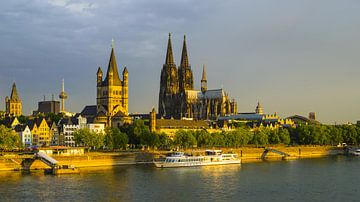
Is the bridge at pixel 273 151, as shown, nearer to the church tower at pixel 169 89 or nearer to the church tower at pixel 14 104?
the church tower at pixel 169 89

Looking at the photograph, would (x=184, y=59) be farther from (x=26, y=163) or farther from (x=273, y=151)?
(x=26, y=163)

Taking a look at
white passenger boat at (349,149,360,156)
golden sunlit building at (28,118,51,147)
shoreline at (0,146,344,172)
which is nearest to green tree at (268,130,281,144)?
shoreline at (0,146,344,172)

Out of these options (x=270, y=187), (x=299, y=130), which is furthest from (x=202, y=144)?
(x=270, y=187)

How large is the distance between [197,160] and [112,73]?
196 feet

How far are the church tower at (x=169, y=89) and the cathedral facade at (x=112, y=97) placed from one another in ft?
103

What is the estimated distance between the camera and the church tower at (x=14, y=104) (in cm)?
17450

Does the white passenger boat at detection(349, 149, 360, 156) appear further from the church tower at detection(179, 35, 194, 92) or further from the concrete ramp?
the concrete ramp

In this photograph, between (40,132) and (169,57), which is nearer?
(40,132)

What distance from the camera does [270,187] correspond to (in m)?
66.9

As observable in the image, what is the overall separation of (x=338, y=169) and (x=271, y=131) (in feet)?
191

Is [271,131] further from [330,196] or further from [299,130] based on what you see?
[330,196]

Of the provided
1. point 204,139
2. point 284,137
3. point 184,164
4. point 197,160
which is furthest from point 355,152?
point 184,164

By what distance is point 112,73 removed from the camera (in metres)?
153

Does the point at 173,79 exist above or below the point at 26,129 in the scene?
above
